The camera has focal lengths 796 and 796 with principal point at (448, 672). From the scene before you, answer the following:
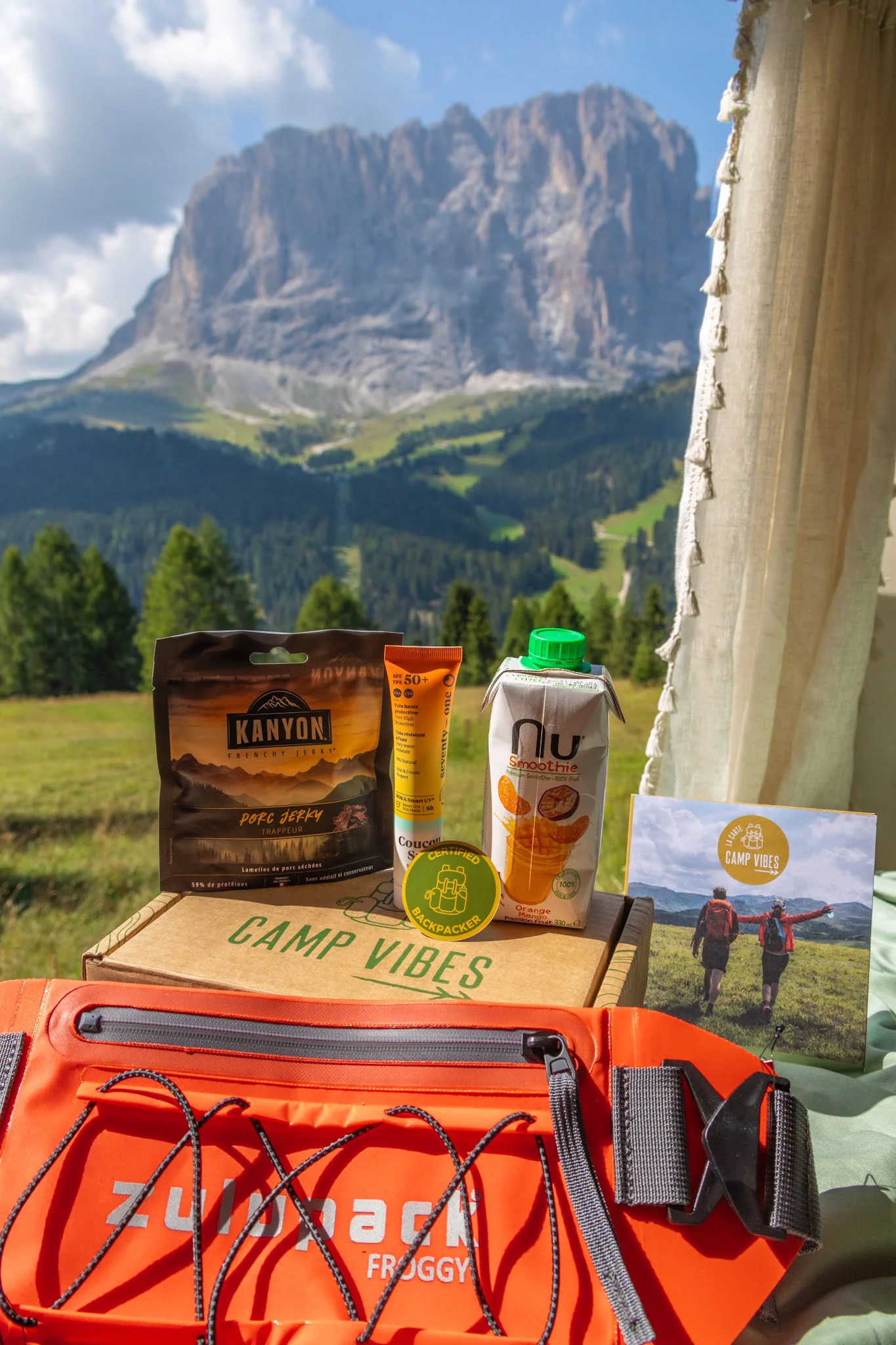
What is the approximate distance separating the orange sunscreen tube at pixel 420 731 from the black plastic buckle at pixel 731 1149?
0.27 m

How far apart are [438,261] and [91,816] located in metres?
27.7

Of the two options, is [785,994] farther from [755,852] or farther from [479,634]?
[479,634]

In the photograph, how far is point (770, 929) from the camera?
81 centimetres

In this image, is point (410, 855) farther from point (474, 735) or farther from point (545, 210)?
point (545, 210)

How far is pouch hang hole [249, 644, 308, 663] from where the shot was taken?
27.5 inches

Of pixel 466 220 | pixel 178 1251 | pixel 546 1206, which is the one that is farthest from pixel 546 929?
pixel 466 220

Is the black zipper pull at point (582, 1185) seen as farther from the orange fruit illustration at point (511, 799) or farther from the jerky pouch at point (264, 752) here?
the jerky pouch at point (264, 752)

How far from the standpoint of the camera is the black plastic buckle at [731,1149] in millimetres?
457

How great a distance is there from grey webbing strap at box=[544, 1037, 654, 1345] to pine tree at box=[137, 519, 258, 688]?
701cm

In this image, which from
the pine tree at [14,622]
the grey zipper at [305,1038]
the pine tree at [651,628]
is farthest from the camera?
the pine tree at [14,622]

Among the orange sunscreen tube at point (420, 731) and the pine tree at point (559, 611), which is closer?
the orange sunscreen tube at point (420, 731)

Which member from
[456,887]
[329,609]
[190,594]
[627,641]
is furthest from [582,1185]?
[329,609]

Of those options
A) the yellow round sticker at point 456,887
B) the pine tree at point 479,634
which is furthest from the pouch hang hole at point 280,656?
the pine tree at point 479,634

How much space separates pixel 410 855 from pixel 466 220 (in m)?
31.7
